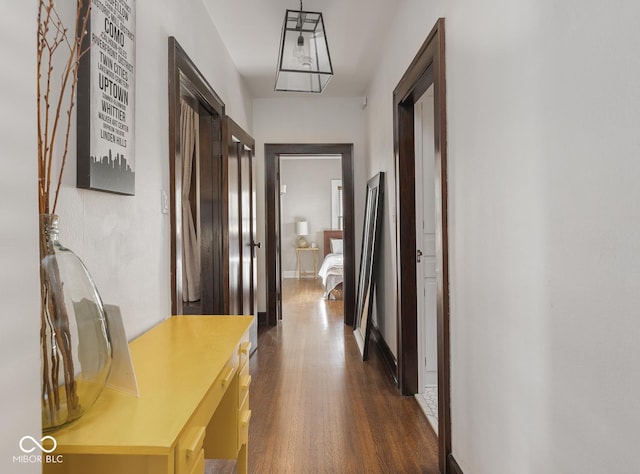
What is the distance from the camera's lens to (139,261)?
1731mm

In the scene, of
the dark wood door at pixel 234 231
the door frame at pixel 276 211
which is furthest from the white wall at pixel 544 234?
the door frame at pixel 276 211

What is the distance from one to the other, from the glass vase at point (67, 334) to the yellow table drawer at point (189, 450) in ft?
0.82

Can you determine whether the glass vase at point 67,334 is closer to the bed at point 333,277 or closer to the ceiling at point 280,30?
the ceiling at point 280,30

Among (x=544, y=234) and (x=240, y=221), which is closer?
(x=544, y=234)

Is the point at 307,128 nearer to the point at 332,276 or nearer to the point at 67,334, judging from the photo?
the point at 332,276

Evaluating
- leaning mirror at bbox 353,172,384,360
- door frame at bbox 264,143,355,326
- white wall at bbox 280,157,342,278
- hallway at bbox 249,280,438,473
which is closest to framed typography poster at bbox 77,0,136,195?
hallway at bbox 249,280,438,473

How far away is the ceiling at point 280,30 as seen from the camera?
2838 mm

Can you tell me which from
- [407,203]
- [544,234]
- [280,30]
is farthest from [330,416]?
[280,30]

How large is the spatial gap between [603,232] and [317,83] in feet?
7.41

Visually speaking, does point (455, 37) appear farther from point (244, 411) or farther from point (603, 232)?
point (244, 411)

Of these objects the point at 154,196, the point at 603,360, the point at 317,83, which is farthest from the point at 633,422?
the point at 317,83

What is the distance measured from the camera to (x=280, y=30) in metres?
3.21

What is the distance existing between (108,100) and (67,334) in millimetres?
875

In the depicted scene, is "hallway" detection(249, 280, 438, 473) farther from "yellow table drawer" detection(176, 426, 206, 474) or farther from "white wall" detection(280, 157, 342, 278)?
"white wall" detection(280, 157, 342, 278)
